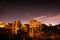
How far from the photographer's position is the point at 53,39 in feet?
102

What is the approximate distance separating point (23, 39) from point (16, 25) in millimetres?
10759

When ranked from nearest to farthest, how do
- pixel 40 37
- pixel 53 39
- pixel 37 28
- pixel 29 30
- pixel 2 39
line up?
1. pixel 2 39
2. pixel 53 39
3. pixel 40 37
4. pixel 29 30
5. pixel 37 28

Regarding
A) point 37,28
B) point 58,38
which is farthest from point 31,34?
point 58,38

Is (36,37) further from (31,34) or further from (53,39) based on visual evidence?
(53,39)

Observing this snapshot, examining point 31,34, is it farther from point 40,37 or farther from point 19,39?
point 19,39

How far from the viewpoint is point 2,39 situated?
23938mm

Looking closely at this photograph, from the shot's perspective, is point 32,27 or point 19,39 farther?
point 32,27

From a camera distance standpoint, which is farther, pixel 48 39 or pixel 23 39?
pixel 48 39

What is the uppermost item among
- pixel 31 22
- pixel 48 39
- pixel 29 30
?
pixel 31 22

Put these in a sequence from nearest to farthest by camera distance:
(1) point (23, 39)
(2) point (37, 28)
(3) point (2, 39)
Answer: (3) point (2, 39) < (1) point (23, 39) < (2) point (37, 28)

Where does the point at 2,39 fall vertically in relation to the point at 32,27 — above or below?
below

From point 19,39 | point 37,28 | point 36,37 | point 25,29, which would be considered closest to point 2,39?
point 19,39

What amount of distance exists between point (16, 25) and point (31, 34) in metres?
6.16

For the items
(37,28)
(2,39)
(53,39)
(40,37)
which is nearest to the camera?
(2,39)
